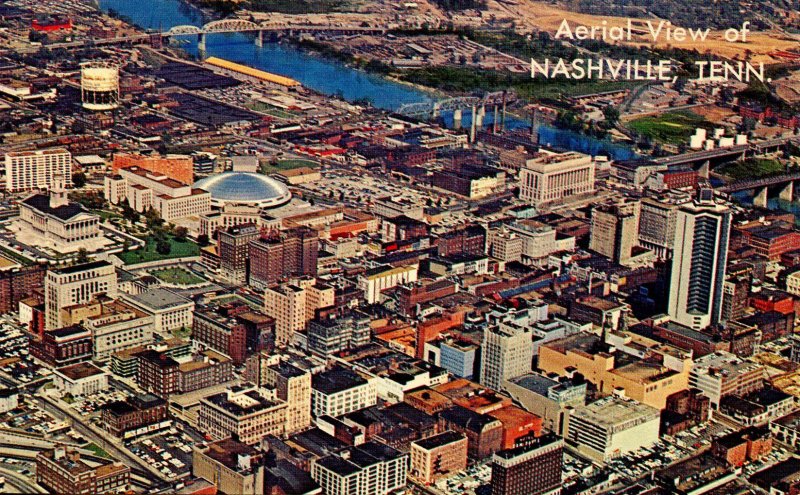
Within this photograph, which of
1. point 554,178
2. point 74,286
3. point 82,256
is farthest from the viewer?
point 554,178

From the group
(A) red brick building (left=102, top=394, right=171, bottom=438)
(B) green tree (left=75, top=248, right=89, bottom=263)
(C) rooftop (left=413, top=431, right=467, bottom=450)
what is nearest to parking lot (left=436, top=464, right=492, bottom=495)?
(C) rooftop (left=413, top=431, right=467, bottom=450)

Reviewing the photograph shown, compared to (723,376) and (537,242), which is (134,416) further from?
(537,242)

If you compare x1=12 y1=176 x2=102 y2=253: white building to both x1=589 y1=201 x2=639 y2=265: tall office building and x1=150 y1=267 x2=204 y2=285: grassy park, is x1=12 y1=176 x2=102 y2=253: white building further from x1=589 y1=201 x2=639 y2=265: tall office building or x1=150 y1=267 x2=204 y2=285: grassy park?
x1=589 y1=201 x2=639 y2=265: tall office building

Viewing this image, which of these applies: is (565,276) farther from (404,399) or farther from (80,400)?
(80,400)

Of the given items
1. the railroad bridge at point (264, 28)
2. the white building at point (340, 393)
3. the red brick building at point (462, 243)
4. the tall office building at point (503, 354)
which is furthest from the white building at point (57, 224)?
the railroad bridge at point (264, 28)

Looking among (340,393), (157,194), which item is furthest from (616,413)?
(157,194)

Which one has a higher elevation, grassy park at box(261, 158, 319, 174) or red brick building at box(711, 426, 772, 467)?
grassy park at box(261, 158, 319, 174)
